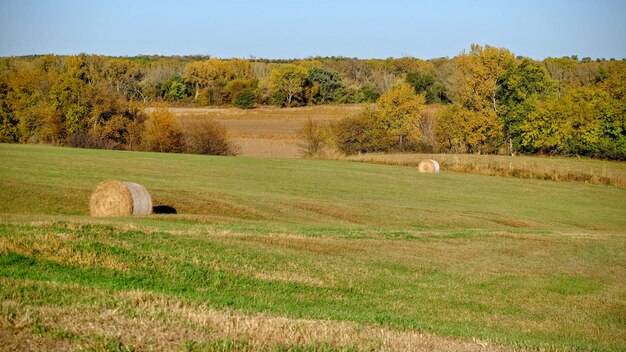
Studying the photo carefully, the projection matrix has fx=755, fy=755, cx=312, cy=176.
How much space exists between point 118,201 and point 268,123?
92.7 meters

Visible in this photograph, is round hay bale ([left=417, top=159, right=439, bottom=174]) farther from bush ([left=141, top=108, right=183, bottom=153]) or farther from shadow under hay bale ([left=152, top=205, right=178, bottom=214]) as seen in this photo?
shadow under hay bale ([left=152, top=205, right=178, bottom=214])

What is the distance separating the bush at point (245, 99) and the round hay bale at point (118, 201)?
383 feet

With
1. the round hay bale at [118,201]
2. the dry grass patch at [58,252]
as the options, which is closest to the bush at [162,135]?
the round hay bale at [118,201]

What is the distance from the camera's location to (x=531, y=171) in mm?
64938

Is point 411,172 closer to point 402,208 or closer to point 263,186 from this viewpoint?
point 263,186

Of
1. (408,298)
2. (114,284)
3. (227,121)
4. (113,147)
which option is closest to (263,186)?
(408,298)

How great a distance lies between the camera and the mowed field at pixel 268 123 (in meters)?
89.1

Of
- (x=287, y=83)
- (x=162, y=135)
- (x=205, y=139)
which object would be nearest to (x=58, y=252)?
(x=205, y=139)

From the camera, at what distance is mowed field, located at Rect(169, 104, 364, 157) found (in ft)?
292

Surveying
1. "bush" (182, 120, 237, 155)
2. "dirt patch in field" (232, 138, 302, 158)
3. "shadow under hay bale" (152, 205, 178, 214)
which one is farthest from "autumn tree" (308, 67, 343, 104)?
"shadow under hay bale" (152, 205, 178, 214)

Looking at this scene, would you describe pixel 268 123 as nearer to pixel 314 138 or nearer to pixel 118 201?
pixel 314 138

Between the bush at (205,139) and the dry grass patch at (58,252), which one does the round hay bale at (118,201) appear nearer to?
the dry grass patch at (58,252)

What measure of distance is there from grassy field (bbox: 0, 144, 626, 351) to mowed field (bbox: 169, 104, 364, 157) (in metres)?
51.8

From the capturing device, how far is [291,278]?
14773 mm
